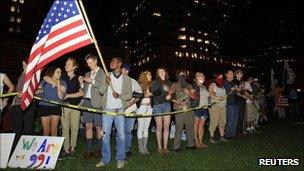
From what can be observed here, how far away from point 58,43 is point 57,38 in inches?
4.3

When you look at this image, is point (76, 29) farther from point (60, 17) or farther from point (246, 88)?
point (246, 88)

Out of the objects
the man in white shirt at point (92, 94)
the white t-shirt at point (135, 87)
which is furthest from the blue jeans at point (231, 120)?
the man in white shirt at point (92, 94)

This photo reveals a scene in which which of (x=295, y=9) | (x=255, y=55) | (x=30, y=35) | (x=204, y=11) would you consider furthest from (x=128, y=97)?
(x=204, y=11)

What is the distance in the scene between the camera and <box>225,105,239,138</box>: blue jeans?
43.8 feet

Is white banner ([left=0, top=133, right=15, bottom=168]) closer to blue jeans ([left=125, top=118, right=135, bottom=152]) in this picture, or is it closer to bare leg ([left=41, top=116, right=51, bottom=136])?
bare leg ([left=41, top=116, right=51, bottom=136])

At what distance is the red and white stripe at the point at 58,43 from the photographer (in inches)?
315

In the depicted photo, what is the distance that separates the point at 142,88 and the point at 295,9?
49567 mm

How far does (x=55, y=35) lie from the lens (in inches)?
320

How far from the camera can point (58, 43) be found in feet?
26.5

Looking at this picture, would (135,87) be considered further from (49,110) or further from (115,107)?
(49,110)

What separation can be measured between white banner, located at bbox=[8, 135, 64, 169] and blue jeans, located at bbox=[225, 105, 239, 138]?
658cm

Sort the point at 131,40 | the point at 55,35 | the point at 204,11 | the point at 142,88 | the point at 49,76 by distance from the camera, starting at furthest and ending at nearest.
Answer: the point at 204,11
the point at 131,40
the point at 142,88
the point at 49,76
the point at 55,35

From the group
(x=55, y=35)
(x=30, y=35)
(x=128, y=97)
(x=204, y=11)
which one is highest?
(x=204, y=11)

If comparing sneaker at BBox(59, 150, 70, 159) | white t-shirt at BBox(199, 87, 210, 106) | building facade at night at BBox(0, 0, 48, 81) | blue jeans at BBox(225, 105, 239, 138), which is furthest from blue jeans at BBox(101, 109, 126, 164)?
building facade at night at BBox(0, 0, 48, 81)
